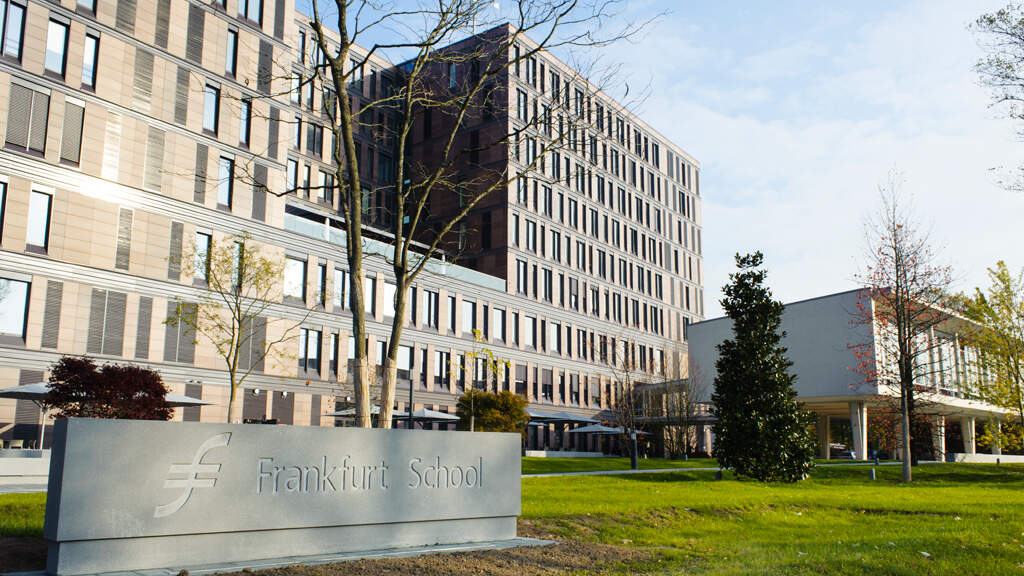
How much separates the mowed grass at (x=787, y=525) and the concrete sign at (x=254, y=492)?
2749mm

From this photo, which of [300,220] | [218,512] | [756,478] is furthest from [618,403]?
[218,512]

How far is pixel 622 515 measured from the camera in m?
14.8

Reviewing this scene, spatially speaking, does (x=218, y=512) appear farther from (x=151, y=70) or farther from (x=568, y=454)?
(x=568, y=454)

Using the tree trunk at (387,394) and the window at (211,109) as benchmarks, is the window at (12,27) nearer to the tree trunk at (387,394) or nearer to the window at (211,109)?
the window at (211,109)

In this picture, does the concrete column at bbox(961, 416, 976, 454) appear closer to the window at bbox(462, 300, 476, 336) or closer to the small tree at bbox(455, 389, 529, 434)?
the window at bbox(462, 300, 476, 336)

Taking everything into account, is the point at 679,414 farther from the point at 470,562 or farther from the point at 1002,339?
the point at 470,562

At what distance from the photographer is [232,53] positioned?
42.7 metres

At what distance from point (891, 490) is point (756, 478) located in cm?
397

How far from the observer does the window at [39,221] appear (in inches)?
1337

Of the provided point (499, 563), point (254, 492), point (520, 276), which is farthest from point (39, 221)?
point (520, 276)

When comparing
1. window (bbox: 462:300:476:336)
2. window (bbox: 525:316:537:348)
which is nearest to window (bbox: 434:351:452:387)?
window (bbox: 462:300:476:336)

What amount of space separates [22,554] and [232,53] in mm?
39077

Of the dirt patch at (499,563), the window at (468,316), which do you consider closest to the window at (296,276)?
the window at (468,316)

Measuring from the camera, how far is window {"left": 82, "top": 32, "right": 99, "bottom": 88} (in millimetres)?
35969
